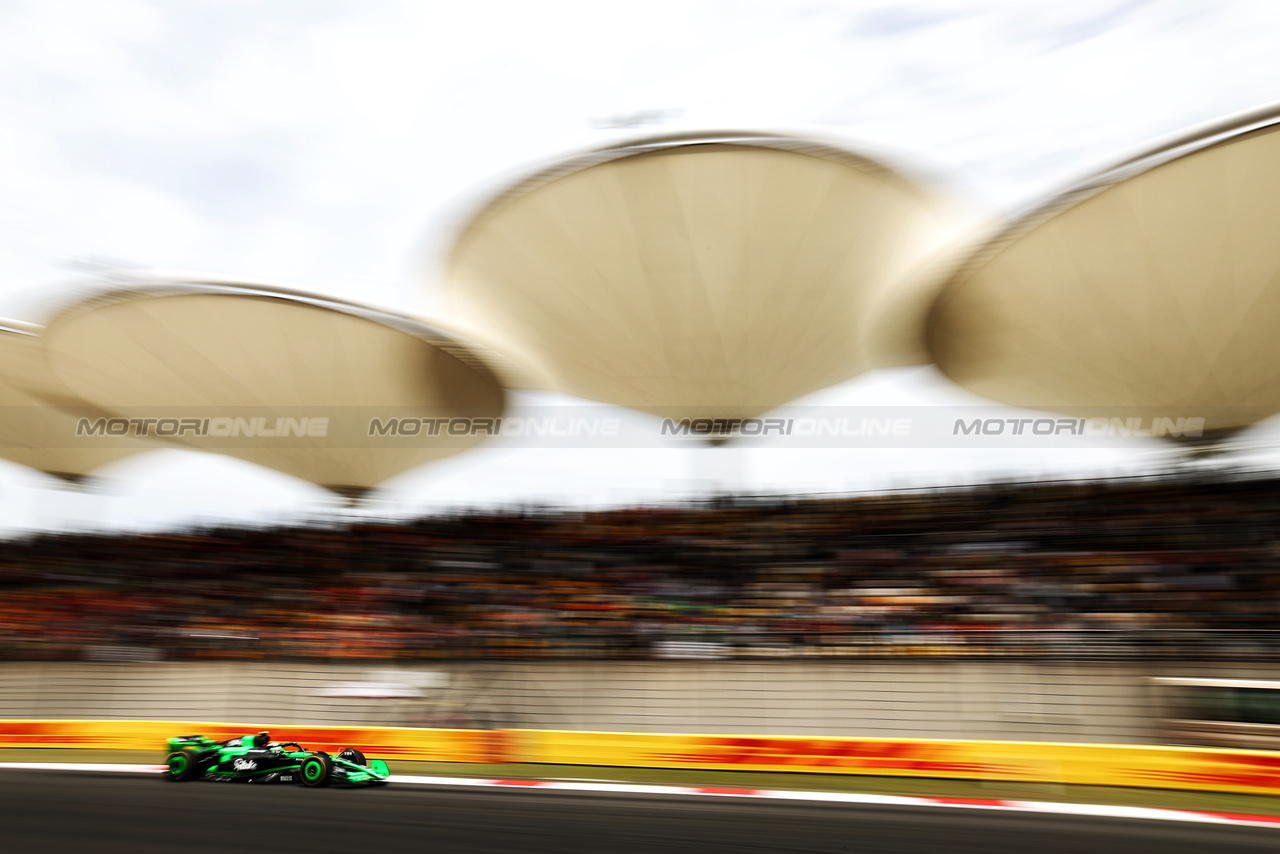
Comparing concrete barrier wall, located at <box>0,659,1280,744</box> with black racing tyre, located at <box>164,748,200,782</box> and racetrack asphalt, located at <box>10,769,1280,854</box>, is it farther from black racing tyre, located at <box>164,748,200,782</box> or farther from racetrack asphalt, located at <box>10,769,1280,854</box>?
black racing tyre, located at <box>164,748,200,782</box>

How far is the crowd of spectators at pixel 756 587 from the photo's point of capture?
33.3 ft

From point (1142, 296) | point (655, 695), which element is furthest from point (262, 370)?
point (1142, 296)

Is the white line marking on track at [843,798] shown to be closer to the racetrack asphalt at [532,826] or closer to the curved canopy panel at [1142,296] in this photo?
the racetrack asphalt at [532,826]

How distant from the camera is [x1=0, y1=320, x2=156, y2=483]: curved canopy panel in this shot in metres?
17.1

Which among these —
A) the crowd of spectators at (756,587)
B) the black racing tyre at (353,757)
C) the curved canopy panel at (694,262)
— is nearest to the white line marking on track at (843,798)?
the black racing tyre at (353,757)

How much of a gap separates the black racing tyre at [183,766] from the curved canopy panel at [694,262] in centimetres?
786

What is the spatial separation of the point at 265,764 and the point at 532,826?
338cm

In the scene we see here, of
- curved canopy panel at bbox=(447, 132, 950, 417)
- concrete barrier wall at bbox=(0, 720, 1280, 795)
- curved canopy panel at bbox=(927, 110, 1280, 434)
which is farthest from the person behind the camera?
curved canopy panel at bbox=(447, 132, 950, 417)

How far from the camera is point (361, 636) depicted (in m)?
11.8

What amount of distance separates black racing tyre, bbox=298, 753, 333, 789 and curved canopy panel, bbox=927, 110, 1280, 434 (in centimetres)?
1032

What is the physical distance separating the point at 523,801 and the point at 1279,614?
8.64 metres

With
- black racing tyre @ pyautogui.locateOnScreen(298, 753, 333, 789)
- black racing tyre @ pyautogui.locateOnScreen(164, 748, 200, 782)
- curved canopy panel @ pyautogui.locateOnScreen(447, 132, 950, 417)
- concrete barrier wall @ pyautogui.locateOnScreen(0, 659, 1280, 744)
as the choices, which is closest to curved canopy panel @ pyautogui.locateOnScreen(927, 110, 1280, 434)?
curved canopy panel @ pyautogui.locateOnScreen(447, 132, 950, 417)

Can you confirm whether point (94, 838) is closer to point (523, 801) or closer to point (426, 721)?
point (523, 801)

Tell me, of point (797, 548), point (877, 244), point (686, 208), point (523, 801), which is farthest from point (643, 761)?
point (877, 244)
